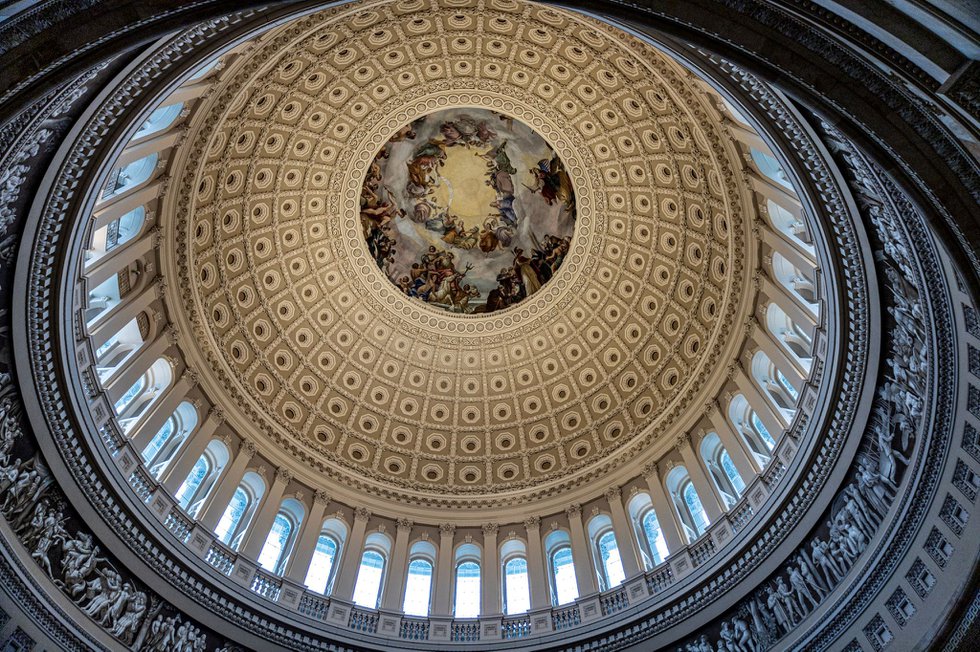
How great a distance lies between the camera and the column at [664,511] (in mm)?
22875

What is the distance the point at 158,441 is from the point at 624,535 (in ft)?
49.0

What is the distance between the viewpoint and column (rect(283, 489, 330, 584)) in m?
23.2

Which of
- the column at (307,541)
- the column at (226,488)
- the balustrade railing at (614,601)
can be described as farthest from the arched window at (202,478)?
the balustrade railing at (614,601)

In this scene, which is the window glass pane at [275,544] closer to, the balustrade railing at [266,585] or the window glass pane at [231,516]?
the balustrade railing at [266,585]

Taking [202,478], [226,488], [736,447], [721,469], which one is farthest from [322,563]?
[736,447]

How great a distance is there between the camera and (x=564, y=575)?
25078 millimetres

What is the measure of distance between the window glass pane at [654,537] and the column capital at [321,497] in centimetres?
1102

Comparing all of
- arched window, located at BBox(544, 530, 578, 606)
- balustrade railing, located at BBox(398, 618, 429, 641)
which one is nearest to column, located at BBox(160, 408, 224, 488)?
balustrade railing, located at BBox(398, 618, 429, 641)

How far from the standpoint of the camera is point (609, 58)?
26609 millimetres

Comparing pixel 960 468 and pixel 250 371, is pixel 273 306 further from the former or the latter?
pixel 960 468

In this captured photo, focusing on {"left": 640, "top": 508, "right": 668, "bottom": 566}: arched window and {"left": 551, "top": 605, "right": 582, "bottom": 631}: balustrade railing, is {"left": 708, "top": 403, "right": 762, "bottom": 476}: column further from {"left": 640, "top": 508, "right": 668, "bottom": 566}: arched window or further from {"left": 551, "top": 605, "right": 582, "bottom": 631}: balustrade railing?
{"left": 551, "top": 605, "right": 582, "bottom": 631}: balustrade railing

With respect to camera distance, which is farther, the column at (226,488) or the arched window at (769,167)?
the column at (226,488)

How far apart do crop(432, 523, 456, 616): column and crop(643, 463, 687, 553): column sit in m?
7.13

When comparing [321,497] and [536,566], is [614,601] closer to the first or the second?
[536,566]
